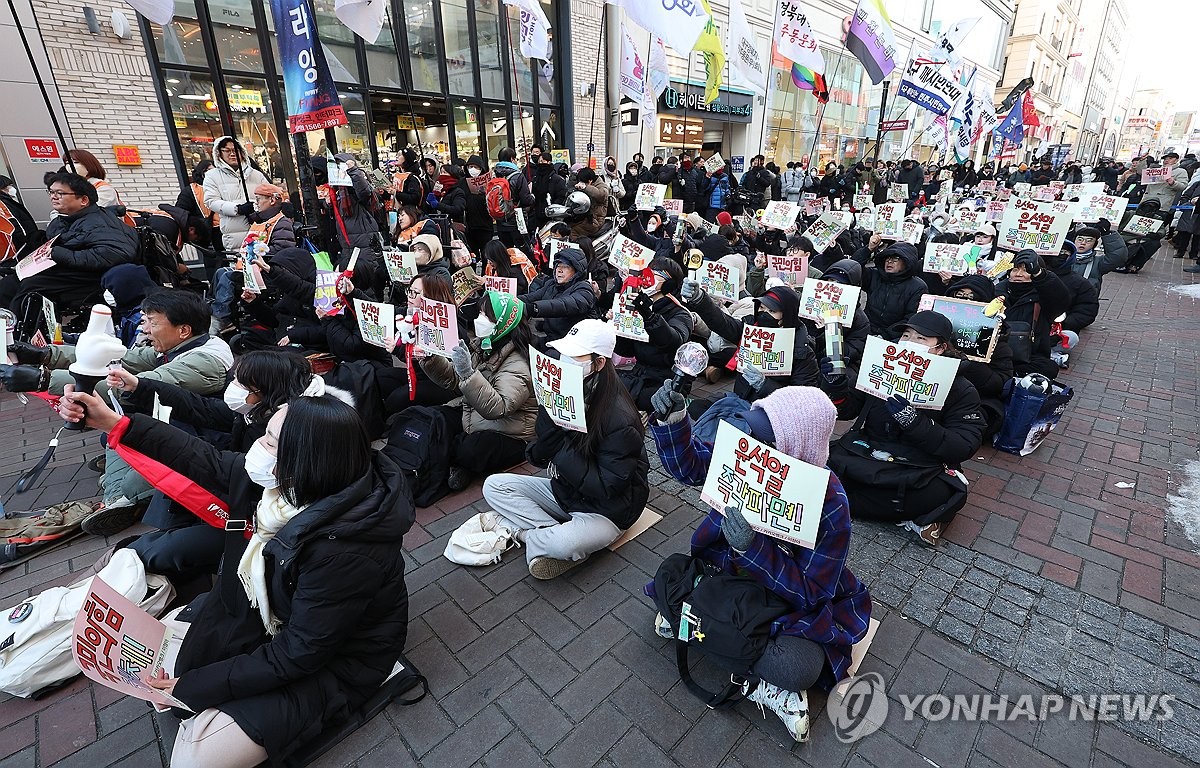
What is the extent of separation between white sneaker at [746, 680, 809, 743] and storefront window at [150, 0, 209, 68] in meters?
12.2

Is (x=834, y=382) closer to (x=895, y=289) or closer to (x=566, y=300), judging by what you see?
(x=895, y=289)

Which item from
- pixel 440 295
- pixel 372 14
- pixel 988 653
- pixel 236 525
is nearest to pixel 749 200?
pixel 372 14

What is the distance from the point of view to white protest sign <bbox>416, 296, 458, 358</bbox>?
401cm

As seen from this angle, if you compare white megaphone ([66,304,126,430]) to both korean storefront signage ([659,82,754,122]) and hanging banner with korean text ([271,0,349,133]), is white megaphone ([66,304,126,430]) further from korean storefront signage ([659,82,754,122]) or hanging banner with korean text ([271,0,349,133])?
korean storefront signage ([659,82,754,122])

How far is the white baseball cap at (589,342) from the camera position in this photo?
3135 mm

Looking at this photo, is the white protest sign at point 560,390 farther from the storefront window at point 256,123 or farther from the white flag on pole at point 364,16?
the storefront window at point 256,123

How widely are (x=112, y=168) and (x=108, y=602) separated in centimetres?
967

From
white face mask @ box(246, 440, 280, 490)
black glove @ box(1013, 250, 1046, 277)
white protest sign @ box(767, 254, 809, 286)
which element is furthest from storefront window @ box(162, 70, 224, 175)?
black glove @ box(1013, 250, 1046, 277)

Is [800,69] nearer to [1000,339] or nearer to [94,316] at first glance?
[1000,339]

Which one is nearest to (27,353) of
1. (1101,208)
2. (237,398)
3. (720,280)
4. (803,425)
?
(237,398)

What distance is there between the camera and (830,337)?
453 centimetres

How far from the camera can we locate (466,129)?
14.3m

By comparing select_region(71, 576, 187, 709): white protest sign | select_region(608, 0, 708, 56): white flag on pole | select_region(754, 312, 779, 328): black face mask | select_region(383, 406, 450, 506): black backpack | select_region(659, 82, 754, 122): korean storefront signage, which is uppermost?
select_region(659, 82, 754, 122): korean storefront signage

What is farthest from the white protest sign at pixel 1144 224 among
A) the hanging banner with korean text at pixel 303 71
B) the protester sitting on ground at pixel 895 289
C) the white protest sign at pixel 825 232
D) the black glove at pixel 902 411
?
the hanging banner with korean text at pixel 303 71
